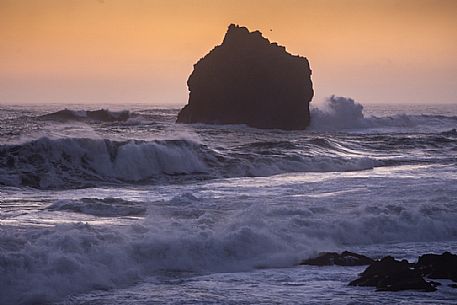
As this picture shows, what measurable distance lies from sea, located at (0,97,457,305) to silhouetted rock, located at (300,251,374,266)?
9.6 inches

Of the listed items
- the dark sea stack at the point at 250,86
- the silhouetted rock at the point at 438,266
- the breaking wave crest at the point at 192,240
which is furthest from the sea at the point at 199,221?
the dark sea stack at the point at 250,86

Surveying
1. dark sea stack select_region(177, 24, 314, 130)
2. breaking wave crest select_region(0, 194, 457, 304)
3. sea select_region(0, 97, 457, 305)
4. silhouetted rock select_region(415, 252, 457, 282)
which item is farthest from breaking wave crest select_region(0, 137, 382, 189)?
dark sea stack select_region(177, 24, 314, 130)

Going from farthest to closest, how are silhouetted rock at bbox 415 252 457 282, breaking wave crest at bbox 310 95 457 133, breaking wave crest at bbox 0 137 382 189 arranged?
breaking wave crest at bbox 310 95 457 133
breaking wave crest at bbox 0 137 382 189
silhouetted rock at bbox 415 252 457 282

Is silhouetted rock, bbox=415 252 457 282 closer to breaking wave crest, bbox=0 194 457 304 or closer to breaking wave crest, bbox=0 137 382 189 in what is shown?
breaking wave crest, bbox=0 194 457 304

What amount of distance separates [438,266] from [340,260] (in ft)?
6.85

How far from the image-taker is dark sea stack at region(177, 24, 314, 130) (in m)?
72.4

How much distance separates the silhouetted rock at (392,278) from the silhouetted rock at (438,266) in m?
0.25

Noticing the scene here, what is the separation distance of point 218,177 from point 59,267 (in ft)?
56.7

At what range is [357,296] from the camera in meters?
11.7

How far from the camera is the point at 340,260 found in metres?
14.3

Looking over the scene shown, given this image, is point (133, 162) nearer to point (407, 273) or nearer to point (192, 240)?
point (192, 240)

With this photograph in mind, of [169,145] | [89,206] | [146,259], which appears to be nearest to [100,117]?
[169,145]

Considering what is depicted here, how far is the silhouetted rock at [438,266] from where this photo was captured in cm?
1266

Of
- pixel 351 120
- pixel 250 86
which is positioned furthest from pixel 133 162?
pixel 351 120
